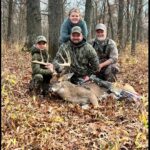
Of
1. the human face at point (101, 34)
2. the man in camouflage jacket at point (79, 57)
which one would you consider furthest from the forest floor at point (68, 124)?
the human face at point (101, 34)

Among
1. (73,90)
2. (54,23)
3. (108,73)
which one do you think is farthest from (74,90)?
(54,23)

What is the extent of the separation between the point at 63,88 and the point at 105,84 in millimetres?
838

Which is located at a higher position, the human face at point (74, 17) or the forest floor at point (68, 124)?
the human face at point (74, 17)

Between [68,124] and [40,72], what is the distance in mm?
1904

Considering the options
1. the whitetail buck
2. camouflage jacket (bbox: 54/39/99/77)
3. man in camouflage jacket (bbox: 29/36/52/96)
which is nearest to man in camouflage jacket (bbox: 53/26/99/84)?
camouflage jacket (bbox: 54/39/99/77)

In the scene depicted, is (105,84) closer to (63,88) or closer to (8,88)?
(63,88)

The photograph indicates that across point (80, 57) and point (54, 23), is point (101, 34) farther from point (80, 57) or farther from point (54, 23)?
point (54, 23)

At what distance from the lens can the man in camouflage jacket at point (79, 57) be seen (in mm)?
7988

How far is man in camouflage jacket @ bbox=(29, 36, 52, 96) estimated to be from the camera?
771cm

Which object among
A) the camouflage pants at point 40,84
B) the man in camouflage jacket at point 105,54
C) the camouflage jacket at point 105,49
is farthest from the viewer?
the camouflage jacket at point 105,49

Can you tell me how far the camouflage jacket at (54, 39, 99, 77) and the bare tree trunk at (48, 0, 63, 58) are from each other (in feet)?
10.5

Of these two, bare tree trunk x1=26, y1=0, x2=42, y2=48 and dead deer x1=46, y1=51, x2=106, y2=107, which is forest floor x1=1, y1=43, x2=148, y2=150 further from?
bare tree trunk x1=26, y1=0, x2=42, y2=48

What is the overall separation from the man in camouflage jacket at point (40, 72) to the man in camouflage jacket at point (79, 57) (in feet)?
0.93

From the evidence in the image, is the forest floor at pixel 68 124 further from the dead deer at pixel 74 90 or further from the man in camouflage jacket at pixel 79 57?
the man in camouflage jacket at pixel 79 57
